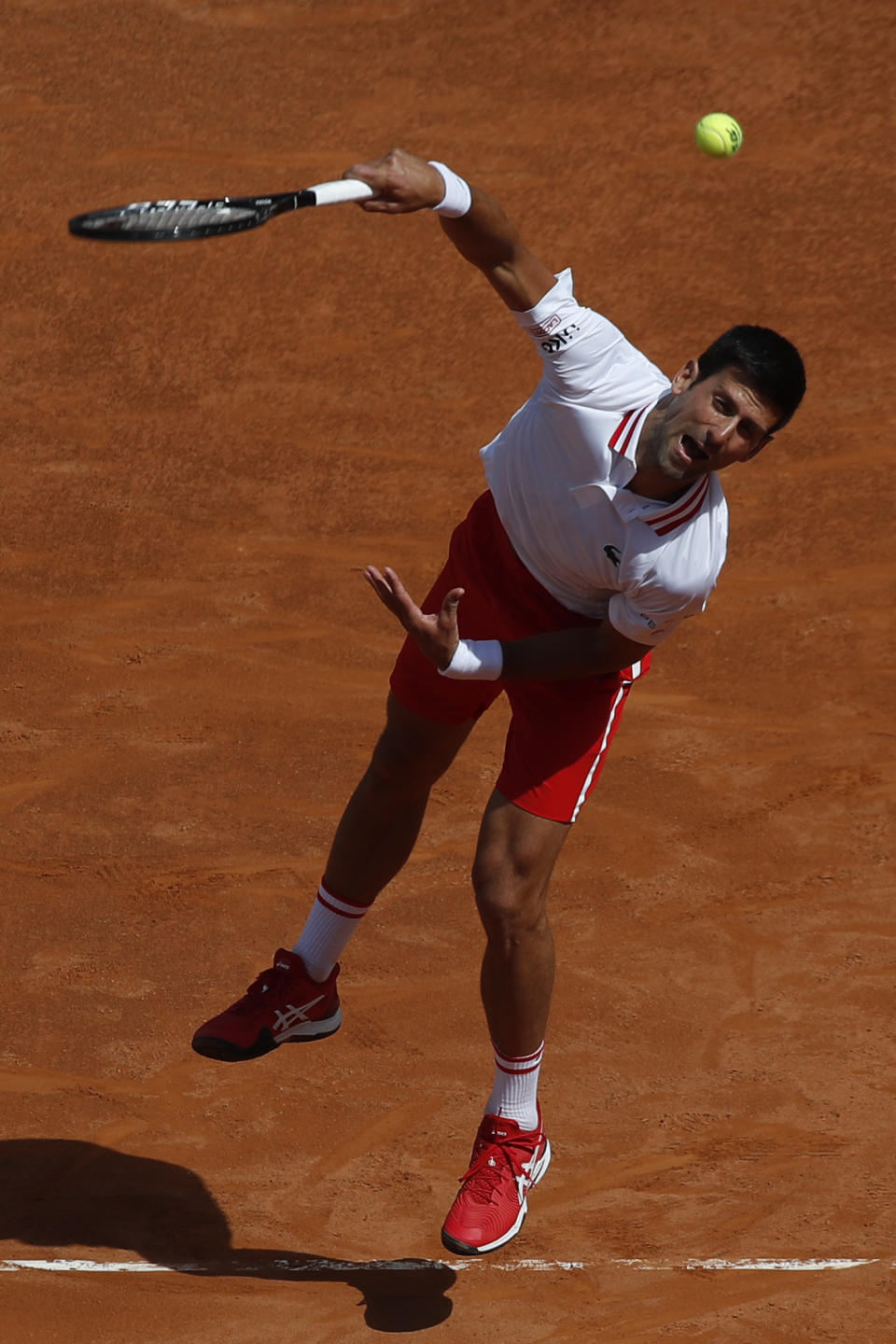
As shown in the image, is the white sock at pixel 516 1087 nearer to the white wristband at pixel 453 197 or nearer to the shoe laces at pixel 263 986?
the shoe laces at pixel 263 986

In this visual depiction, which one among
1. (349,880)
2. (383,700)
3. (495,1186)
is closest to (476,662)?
(349,880)

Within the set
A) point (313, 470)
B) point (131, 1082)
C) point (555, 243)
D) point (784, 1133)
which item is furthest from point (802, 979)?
point (555, 243)

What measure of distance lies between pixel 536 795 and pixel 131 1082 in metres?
1.95

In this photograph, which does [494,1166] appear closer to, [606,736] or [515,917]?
[515,917]

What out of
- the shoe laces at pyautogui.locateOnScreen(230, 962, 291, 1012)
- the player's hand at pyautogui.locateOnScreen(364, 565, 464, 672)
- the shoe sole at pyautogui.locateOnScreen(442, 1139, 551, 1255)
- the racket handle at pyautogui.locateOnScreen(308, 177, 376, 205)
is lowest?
the shoe sole at pyautogui.locateOnScreen(442, 1139, 551, 1255)

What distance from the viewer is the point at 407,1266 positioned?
196 inches

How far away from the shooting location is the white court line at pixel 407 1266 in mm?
4871

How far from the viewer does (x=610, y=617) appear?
14.3 feet

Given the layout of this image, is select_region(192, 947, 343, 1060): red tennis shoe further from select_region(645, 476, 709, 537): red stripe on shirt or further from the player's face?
the player's face

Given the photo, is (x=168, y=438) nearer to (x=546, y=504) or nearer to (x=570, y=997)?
(x=570, y=997)

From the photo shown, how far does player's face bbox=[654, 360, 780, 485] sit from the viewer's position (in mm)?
4125

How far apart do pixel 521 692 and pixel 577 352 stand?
0.97m

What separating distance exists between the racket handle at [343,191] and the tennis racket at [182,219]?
0.01 meters

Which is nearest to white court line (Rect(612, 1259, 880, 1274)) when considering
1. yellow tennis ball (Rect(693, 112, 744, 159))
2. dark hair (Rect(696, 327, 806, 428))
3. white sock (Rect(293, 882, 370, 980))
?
white sock (Rect(293, 882, 370, 980))
